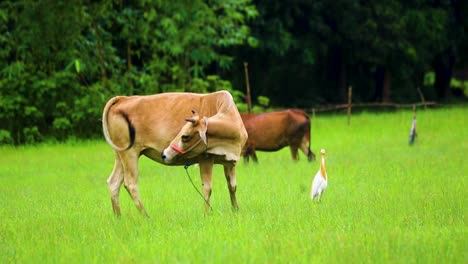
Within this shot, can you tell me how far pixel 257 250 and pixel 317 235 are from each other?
90cm

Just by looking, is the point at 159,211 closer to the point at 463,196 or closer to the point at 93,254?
the point at 93,254

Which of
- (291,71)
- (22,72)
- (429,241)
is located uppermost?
(429,241)

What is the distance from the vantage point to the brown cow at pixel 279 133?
19188mm

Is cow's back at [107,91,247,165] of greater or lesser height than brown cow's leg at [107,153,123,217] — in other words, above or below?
above

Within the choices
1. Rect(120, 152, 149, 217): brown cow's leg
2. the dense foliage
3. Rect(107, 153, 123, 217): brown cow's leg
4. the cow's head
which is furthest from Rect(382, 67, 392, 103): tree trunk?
the cow's head

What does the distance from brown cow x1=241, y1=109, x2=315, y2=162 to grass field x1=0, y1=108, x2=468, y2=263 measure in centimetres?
40

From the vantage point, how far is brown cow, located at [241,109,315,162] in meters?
19.2

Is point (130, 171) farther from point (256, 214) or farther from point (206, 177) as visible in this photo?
point (256, 214)

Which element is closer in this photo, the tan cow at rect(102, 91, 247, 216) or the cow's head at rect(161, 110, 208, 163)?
the cow's head at rect(161, 110, 208, 163)

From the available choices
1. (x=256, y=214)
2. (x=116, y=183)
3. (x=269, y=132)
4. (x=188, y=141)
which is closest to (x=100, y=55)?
(x=269, y=132)

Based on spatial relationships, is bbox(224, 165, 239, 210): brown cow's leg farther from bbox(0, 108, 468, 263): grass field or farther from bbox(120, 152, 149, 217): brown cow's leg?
bbox(120, 152, 149, 217): brown cow's leg

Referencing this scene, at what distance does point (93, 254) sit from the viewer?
8461 millimetres

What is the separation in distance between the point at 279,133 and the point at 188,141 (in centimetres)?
865

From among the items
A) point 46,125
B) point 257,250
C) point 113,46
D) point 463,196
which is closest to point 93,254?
point 257,250
